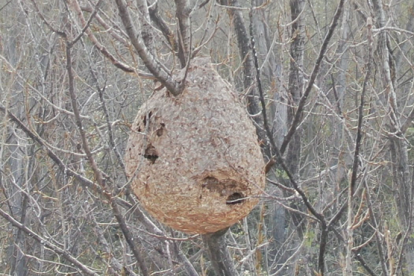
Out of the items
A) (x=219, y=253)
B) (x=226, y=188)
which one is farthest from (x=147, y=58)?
(x=219, y=253)

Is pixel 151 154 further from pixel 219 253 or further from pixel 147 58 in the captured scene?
pixel 219 253

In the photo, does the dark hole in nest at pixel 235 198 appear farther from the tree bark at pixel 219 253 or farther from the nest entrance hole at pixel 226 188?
the tree bark at pixel 219 253

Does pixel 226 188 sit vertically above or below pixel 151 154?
below

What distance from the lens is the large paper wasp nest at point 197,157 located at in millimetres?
2166

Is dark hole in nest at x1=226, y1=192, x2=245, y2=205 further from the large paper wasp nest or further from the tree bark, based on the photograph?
the tree bark

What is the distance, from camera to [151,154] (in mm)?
2254

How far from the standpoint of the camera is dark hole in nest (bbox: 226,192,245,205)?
2195 mm

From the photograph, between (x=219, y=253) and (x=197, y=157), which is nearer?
(x=197, y=157)

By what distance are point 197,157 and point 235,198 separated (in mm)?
230

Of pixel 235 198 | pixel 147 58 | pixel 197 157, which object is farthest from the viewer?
pixel 235 198

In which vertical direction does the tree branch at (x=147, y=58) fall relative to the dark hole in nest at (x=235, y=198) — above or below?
above

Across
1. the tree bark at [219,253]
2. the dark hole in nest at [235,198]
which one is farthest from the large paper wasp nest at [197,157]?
the tree bark at [219,253]

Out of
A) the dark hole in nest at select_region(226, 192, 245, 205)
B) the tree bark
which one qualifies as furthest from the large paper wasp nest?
the tree bark

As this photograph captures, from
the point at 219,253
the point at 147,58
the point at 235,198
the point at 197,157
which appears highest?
the point at 147,58
